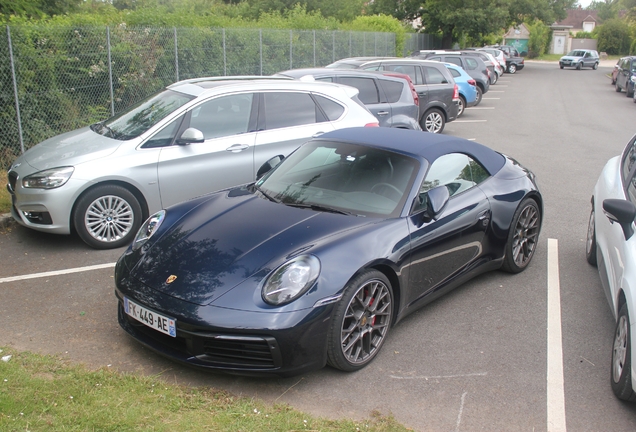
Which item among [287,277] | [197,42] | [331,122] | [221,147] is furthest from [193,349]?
[197,42]

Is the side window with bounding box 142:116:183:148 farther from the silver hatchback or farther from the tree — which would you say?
the tree

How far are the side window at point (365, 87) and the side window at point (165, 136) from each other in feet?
16.0

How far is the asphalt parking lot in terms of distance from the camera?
3.90 meters

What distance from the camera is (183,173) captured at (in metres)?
6.99

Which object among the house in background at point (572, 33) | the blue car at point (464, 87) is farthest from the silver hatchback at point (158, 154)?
the house in background at point (572, 33)

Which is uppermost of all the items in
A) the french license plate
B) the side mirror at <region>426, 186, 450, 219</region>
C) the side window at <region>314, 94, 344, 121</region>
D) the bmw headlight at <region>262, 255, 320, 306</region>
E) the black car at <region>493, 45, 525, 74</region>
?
the side window at <region>314, 94, 344, 121</region>

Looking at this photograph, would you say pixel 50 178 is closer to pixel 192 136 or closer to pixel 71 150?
pixel 71 150

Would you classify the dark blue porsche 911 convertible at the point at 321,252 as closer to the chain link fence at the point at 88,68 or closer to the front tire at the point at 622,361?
the front tire at the point at 622,361

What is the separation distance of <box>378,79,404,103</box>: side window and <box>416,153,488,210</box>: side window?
586 centimetres

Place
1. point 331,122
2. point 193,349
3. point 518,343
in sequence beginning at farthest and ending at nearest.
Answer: point 331,122 < point 518,343 < point 193,349

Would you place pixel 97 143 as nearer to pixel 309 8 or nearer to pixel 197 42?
pixel 197 42

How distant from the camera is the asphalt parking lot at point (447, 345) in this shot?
390cm

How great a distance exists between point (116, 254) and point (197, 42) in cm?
862

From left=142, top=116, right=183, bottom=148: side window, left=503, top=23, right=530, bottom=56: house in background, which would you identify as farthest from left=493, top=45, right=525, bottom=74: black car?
left=142, top=116, right=183, bottom=148: side window
